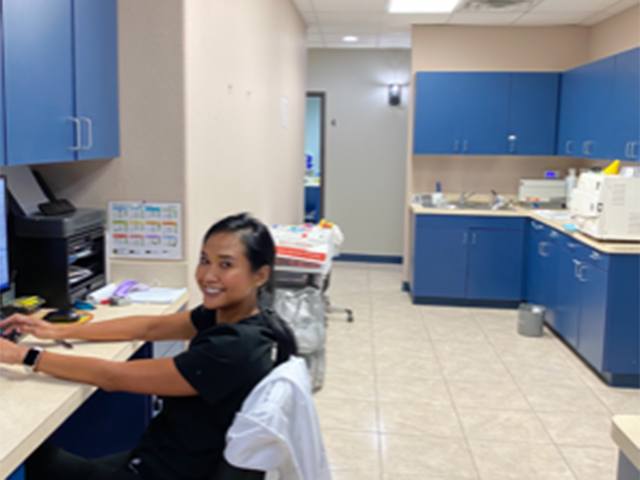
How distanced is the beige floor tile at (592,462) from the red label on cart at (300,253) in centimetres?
165

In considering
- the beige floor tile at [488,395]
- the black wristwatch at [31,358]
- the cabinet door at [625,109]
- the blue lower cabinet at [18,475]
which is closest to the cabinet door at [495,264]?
the cabinet door at [625,109]

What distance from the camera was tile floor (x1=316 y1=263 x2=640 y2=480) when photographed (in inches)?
116

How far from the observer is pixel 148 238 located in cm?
279

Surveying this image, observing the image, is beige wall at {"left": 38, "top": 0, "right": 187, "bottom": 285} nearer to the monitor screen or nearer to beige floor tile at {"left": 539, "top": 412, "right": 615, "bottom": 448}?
the monitor screen

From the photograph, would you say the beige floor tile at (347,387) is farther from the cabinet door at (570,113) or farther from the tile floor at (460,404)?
the cabinet door at (570,113)

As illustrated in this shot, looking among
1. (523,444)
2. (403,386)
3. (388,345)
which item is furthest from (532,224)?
(523,444)

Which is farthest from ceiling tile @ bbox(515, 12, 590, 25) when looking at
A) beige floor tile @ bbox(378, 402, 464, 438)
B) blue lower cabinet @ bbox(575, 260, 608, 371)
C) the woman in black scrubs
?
the woman in black scrubs

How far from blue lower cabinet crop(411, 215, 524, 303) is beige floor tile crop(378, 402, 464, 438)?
2.26 metres

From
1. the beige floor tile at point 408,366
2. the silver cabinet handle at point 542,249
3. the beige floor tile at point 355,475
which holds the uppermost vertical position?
the silver cabinet handle at point 542,249

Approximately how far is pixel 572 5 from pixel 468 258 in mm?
2180

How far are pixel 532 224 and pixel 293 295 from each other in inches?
99.8

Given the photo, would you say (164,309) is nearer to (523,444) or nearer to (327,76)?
(523,444)

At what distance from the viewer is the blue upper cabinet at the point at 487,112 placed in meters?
5.77

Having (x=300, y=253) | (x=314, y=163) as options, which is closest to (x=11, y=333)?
(x=300, y=253)
